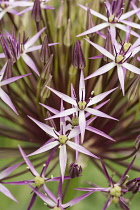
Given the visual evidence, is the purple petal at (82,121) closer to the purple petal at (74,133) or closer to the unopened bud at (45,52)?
the purple petal at (74,133)

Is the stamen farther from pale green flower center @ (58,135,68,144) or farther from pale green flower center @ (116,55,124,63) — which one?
pale green flower center @ (58,135,68,144)

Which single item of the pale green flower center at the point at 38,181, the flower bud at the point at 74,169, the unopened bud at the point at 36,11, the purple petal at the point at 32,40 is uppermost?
the unopened bud at the point at 36,11

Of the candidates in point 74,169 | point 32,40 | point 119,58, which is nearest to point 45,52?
point 32,40

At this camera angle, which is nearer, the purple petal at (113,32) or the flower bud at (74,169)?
the flower bud at (74,169)

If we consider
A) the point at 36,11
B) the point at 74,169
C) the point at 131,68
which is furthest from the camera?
the point at 36,11

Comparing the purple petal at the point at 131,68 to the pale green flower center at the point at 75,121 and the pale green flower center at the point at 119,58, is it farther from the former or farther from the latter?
the pale green flower center at the point at 75,121

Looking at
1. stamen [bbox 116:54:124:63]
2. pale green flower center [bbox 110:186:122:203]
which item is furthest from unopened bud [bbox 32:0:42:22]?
pale green flower center [bbox 110:186:122:203]

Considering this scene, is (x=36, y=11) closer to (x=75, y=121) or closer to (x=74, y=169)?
(x=75, y=121)

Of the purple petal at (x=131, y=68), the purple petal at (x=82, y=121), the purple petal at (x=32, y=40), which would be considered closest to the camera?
the purple petal at (x=82, y=121)

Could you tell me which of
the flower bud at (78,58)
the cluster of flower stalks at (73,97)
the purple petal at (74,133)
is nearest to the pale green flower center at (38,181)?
the cluster of flower stalks at (73,97)

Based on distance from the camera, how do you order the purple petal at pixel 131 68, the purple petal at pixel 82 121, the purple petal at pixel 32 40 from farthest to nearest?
the purple petal at pixel 32 40, the purple petal at pixel 131 68, the purple petal at pixel 82 121

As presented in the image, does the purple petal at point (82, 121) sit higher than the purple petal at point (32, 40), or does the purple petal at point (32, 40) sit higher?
the purple petal at point (32, 40)
